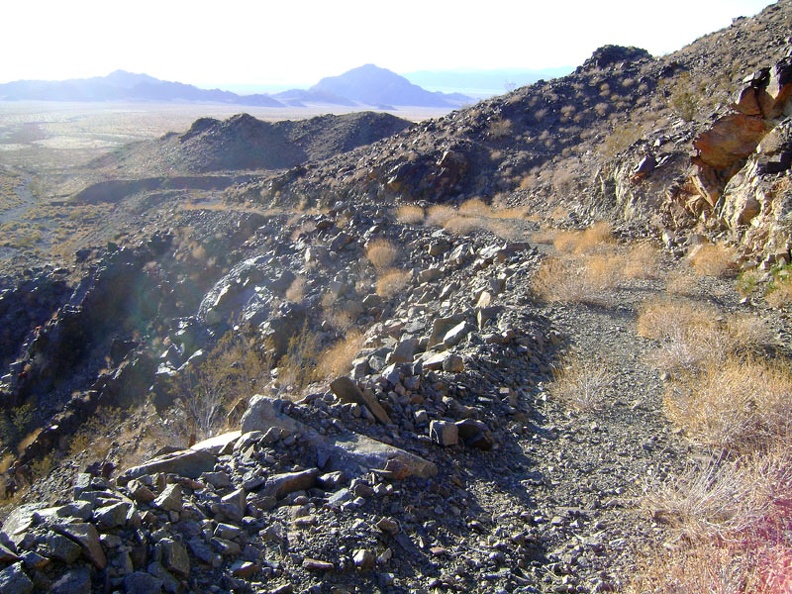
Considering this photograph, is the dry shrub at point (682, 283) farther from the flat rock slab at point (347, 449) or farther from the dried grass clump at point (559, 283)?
the flat rock slab at point (347, 449)

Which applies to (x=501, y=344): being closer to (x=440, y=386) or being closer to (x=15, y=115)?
(x=440, y=386)

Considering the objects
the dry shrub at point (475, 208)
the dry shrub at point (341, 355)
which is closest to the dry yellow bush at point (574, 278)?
the dry shrub at point (341, 355)

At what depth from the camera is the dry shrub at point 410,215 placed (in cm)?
1599

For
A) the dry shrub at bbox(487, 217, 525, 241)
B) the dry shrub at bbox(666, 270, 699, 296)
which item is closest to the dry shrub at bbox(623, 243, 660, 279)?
the dry shrub at bbox(666, 270, 699, 296)

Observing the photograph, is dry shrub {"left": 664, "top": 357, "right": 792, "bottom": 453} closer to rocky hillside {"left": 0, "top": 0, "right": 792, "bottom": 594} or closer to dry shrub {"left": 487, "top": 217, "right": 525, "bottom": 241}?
rocky hillside {"left": 0, "top": 0, "right": 792, "bottom": 594}

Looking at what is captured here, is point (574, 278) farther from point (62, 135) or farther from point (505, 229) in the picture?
point (62, 135)

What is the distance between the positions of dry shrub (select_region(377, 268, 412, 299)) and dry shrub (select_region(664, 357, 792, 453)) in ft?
23.6

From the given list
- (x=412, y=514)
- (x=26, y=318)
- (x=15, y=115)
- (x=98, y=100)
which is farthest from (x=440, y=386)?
(x=98, y=100)

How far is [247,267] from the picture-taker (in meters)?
16.3

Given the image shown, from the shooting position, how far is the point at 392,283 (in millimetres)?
12242

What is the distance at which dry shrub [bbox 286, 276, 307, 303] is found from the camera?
13.6 metres

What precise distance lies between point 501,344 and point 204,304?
36.3 ft

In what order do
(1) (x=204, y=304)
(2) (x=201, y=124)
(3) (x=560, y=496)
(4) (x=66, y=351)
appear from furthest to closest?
(2) (x=201, y=124) → (4) (x=66, y=351) → (1) (x=204, y=304) → (3) (x=560, y=496)

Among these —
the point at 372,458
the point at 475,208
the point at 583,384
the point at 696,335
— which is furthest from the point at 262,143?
the point at 372,458
